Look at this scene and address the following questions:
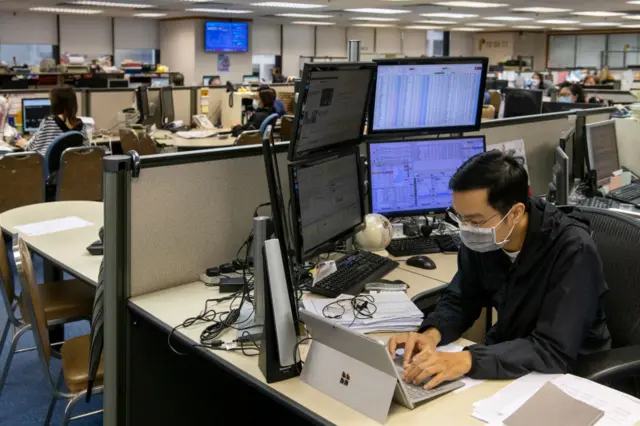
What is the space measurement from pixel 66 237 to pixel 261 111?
167 inches

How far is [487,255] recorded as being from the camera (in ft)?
6.07

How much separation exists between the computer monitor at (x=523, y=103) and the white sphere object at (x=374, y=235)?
3.61 m

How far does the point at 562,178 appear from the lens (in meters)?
3.01

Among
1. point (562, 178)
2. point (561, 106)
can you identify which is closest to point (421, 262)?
point (562, 178)

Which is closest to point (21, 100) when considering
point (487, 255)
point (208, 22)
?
point (487, 255)

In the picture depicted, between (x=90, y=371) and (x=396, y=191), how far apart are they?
1.25m

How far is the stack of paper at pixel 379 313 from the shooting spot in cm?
182

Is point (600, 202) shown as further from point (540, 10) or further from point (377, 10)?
Answer: point (540, 10)

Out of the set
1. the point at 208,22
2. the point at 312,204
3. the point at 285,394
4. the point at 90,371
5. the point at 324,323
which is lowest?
the point at 90,371

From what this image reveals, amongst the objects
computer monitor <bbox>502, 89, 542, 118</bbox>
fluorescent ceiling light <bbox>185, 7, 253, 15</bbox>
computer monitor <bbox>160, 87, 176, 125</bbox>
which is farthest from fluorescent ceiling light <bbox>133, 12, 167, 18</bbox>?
computer monitor <bbox>502, 89, 542, 118</bbox>

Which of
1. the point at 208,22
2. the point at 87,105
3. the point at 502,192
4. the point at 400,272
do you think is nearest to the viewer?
the point at 502,192

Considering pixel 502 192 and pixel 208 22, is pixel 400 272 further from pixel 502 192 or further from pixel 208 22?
pixel 208 22

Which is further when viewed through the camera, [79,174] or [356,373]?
[79,174]

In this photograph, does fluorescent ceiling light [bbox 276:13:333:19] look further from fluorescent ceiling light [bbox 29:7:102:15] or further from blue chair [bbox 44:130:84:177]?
blue chair [bbox 44:130:84:177]
